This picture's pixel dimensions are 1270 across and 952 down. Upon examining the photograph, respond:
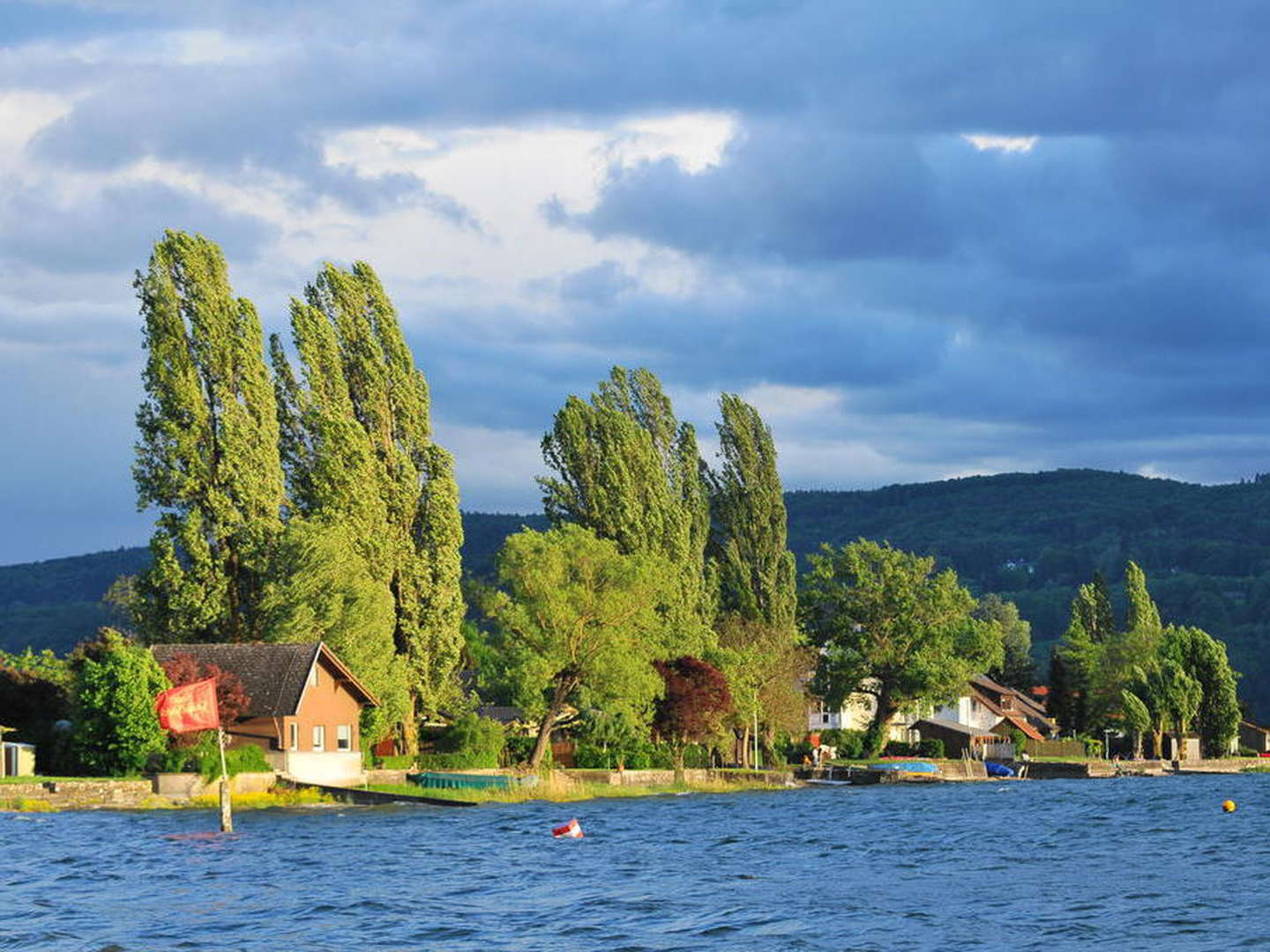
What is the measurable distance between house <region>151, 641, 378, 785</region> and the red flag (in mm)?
9030

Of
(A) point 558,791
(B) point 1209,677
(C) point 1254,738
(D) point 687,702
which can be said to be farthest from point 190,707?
(C) point 1254,738

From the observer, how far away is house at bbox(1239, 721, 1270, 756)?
185000 millimetres

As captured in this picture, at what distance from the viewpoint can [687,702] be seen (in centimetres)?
10194

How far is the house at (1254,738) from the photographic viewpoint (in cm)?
18500

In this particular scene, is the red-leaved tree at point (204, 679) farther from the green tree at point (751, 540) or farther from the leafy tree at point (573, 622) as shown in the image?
the green tree at point (751, 540)

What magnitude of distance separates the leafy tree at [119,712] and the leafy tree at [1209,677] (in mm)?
101318

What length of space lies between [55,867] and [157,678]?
2540cm

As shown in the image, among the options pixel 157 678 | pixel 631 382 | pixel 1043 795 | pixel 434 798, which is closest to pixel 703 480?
pixel 631 382

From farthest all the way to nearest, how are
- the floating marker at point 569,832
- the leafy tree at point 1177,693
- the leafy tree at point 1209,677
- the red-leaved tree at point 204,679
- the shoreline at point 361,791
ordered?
the leafy tree at point 1209,677
the leafy tree at point 1177,693
the red-leaved tree at point 204,679
the shoreline at point 361,791
the floating marker at point 569,832

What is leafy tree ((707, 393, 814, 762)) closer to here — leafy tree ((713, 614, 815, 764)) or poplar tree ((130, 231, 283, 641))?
leafy tree ((713, 614, 815, 764))

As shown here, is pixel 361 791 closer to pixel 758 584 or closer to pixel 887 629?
pixel 758 584

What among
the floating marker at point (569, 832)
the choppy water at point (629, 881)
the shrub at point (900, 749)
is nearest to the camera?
the choppy water at point (629, 881)

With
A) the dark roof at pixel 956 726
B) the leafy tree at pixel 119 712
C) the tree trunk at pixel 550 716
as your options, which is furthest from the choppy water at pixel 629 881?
the dark roof at pixel 956 726

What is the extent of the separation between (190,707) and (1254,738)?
476 feet
